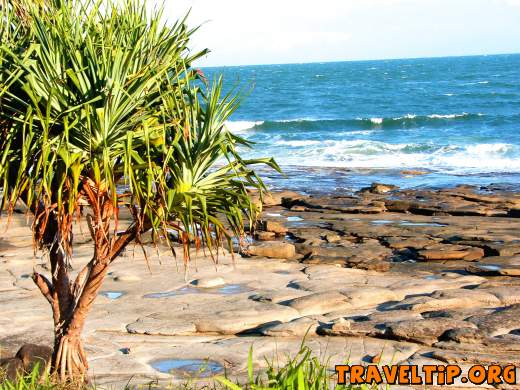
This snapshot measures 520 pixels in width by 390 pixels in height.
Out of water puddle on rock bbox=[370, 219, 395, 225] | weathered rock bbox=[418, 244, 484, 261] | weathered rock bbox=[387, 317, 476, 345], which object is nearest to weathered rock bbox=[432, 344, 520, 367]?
weathered rock bbox=[387, 317, 476, 345]

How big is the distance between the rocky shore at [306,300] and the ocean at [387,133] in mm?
3997

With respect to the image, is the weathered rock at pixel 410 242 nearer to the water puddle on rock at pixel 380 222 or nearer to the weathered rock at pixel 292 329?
the water puddle on rock at pixel 380 222

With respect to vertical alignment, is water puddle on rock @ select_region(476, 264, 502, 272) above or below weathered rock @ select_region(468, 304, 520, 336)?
below

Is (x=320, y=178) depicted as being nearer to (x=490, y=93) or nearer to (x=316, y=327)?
(x=316, y=327)

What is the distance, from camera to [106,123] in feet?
24.3

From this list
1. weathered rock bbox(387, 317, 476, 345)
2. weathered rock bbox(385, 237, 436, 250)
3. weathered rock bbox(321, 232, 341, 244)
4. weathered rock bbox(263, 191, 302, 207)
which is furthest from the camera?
weathered rock bbox(263, 191, 302, 207)

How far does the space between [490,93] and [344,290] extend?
61099 mm

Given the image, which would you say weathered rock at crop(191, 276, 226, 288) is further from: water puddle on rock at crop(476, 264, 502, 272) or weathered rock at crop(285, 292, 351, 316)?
water puddle on rock at crop(476, 264, 502, 272)

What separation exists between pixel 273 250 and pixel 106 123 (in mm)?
9585

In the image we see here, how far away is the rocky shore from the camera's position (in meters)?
10.2

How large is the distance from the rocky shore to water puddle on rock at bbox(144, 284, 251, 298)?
0.03 m

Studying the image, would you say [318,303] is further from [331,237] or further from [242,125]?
[242,125]

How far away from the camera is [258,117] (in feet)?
206

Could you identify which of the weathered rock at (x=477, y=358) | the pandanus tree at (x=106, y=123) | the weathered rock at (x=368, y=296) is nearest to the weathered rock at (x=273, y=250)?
the weathered rock at (x=368, y=296)
